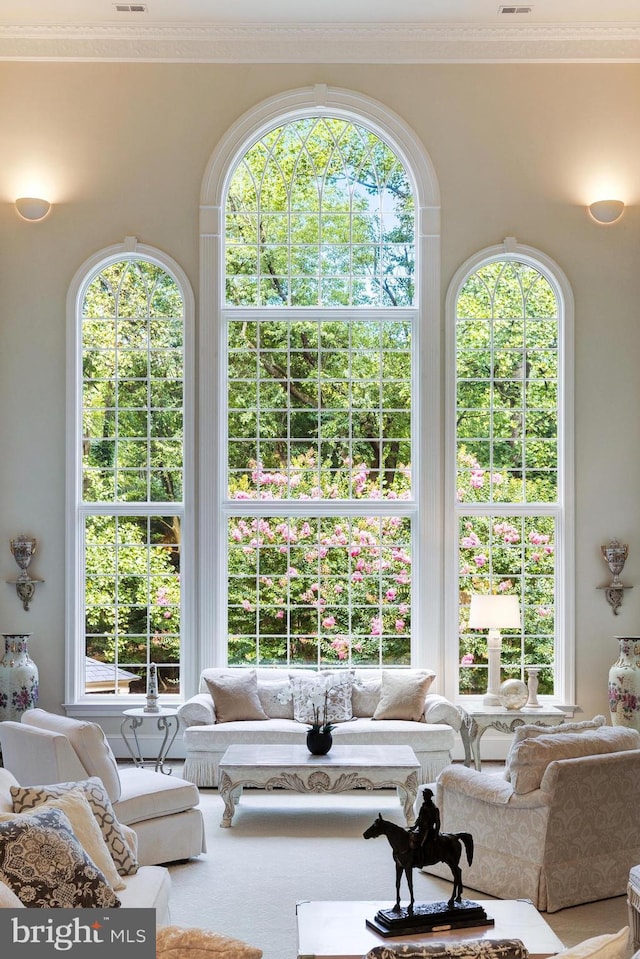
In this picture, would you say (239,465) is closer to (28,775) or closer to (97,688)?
(97,688)

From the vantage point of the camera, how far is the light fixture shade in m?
7.11

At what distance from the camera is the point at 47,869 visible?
305cm

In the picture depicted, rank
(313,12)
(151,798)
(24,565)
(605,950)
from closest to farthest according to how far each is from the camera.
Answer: (605,950) < (151,798) < (313,12) < (24,565)

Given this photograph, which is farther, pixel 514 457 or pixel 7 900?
pixel 514 457

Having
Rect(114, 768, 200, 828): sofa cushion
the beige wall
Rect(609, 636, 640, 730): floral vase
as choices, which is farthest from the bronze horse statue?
the beige wall

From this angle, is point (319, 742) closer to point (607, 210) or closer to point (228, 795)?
point (228, 795)

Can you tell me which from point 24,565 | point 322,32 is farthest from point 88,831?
point 322,32

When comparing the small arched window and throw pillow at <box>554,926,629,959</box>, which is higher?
the small arched window

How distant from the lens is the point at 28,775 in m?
4.93

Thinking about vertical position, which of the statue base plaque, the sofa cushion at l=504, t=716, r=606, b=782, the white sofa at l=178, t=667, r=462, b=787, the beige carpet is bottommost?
the beige carpet

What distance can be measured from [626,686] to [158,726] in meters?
3.37

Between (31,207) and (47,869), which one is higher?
(31,207)

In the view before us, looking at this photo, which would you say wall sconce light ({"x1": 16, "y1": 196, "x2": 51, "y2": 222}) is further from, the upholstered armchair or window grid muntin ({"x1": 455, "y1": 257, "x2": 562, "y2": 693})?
the upholstered armchair

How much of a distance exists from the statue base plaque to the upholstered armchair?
173 centimetres
